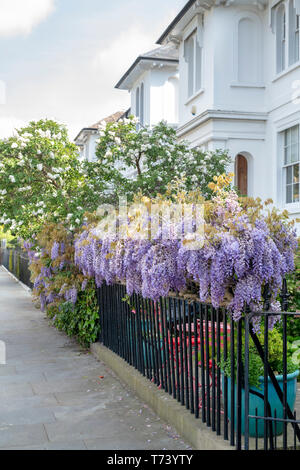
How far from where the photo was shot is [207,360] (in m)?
5.04

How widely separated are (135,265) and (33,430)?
205 centimetres

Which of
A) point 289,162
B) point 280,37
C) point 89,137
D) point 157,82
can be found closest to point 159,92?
point 157,82

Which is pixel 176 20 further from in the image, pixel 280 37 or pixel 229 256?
pixel 229 256

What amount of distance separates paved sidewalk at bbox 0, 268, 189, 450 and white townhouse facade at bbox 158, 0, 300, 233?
864cm

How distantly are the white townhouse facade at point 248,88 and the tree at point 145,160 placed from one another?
3.49 metres

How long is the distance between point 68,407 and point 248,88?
12.7 m

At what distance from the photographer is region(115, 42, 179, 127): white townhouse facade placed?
23.4m

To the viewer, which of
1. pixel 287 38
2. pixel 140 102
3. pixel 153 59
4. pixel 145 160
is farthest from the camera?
pixel 140 102

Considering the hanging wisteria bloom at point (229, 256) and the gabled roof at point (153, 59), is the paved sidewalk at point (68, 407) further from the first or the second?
the gabled roof at point (153, 59)

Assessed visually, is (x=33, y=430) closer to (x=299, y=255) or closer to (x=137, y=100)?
(x=299, y=255)

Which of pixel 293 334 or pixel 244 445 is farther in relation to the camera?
pixel 293 334

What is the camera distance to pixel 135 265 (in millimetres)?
6406

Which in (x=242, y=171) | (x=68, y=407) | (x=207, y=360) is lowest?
(x=68, y=407)
